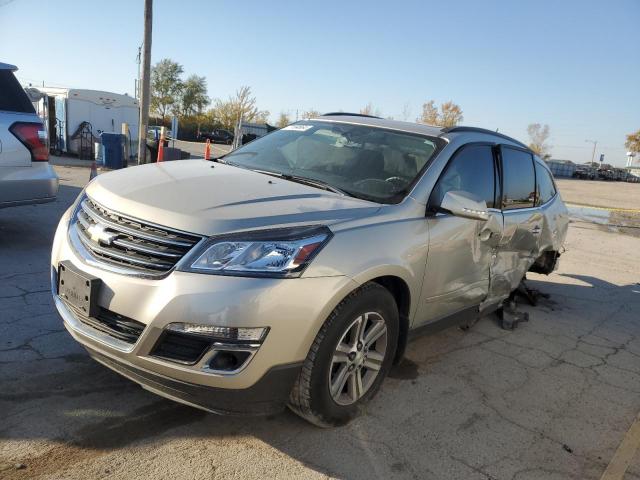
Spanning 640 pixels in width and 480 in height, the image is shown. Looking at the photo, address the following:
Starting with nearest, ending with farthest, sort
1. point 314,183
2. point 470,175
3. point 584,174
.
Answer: point 314,183
point 470,175
point 584,174

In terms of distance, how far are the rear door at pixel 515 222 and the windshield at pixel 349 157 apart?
3.51 ft

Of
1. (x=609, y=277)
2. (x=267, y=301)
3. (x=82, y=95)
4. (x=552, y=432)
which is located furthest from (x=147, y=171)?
(x=82, y=95)

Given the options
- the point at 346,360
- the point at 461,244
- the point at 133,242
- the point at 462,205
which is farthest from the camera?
the point at 461,244

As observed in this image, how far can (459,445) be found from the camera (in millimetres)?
2904

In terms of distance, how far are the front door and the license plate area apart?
1.91m

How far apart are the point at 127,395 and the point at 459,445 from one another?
1.91 meters

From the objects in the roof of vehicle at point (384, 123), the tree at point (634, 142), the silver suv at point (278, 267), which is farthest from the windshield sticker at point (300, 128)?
the tree at point (634, 142)

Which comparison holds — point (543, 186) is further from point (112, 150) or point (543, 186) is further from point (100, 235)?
point (112, 150)

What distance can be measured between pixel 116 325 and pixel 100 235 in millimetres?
477

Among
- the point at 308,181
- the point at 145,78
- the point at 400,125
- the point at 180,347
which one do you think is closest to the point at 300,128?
the point at 400,125

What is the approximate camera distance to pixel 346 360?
2.82 metres

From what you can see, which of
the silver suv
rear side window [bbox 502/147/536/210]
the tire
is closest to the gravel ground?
rear side window [bbox 502/147/536/210]

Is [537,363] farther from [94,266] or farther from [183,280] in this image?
[94,266]

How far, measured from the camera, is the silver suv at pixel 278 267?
2.33 meters
